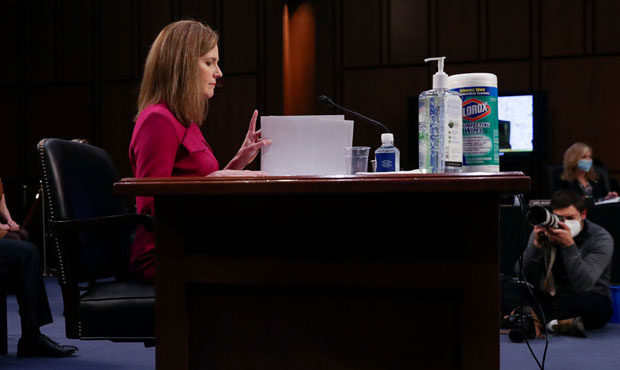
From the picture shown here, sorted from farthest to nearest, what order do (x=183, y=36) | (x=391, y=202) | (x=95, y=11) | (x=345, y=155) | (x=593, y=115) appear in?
(x=95, y=11) → (x=593, y=115) → (x=183, y=36) → (x=345, y=155) → (x=391, y=202)

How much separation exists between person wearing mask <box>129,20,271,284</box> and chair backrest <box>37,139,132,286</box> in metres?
0.13

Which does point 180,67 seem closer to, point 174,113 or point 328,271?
point 174,113

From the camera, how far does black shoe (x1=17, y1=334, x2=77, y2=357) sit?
3168 mm

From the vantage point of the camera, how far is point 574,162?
5441mm

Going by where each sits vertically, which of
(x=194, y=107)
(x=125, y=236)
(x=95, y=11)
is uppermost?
(x=95, y=11)

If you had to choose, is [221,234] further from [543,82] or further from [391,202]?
[543,82]

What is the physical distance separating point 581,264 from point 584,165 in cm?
202

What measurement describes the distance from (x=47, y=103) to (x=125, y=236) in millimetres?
5971

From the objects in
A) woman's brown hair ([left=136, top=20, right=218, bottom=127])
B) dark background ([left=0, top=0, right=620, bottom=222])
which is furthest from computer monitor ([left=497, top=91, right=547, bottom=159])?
woman's brown hair ([left=136, top=20, right=218, bottom=127])

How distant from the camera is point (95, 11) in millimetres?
7262

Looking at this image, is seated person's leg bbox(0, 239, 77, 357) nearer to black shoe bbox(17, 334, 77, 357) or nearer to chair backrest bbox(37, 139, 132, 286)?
black shoe bbox(17, 334, 77, 357)

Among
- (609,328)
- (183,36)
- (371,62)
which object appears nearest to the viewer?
(183,36)

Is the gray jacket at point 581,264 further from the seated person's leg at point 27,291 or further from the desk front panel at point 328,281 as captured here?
the desk front panel at point 328,281

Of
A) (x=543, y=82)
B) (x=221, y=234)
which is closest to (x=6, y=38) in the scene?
(x=543, y=82)
